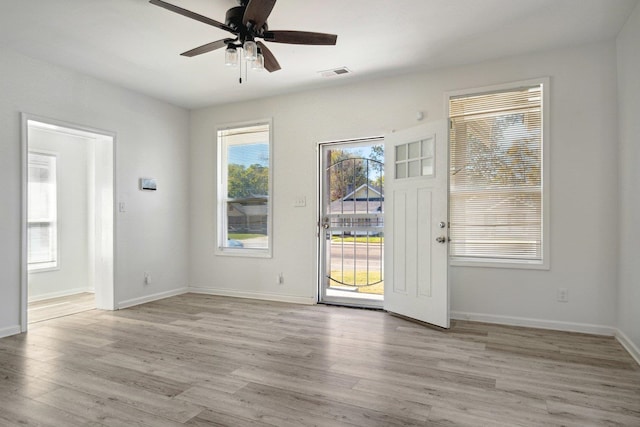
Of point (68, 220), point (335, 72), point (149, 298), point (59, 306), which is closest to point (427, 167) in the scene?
point (335, 72)

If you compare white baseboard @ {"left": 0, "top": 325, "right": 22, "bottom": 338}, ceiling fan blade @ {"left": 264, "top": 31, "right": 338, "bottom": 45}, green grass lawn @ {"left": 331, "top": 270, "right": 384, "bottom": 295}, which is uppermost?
ceiling fan blade @ {"left": 264, "top": 31, "right": 338, "bottom": 45}

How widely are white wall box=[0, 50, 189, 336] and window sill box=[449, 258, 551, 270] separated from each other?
3.78 m

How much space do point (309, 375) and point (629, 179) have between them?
302 cm

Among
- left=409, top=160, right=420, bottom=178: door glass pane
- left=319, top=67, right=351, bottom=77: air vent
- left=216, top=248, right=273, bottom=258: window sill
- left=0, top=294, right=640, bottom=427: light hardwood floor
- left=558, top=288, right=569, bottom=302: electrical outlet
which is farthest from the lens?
left=216, top=248, right=273, bottom=258: window sill

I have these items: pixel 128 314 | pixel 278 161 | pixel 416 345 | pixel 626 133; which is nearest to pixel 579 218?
pixel 626 133

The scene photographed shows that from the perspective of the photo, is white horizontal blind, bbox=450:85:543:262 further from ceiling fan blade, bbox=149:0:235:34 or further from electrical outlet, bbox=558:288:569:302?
ceiling fan blade, bbox=149:0:235:34

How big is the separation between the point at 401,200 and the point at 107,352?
314 cm

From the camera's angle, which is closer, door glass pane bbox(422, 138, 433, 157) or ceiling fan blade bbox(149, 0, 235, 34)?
ceiling fan blade bbox(149, 0, 235, 34)

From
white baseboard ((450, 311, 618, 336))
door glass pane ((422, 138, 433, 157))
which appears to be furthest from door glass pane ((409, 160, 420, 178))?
white baseboard ((450, 311, 618, 336))

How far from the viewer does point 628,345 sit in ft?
10.8

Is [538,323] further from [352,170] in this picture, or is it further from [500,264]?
[352,170]

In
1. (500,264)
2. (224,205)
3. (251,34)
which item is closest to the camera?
(251,34)

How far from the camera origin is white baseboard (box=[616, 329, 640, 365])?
9.99 ft

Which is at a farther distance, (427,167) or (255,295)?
(255,295)
